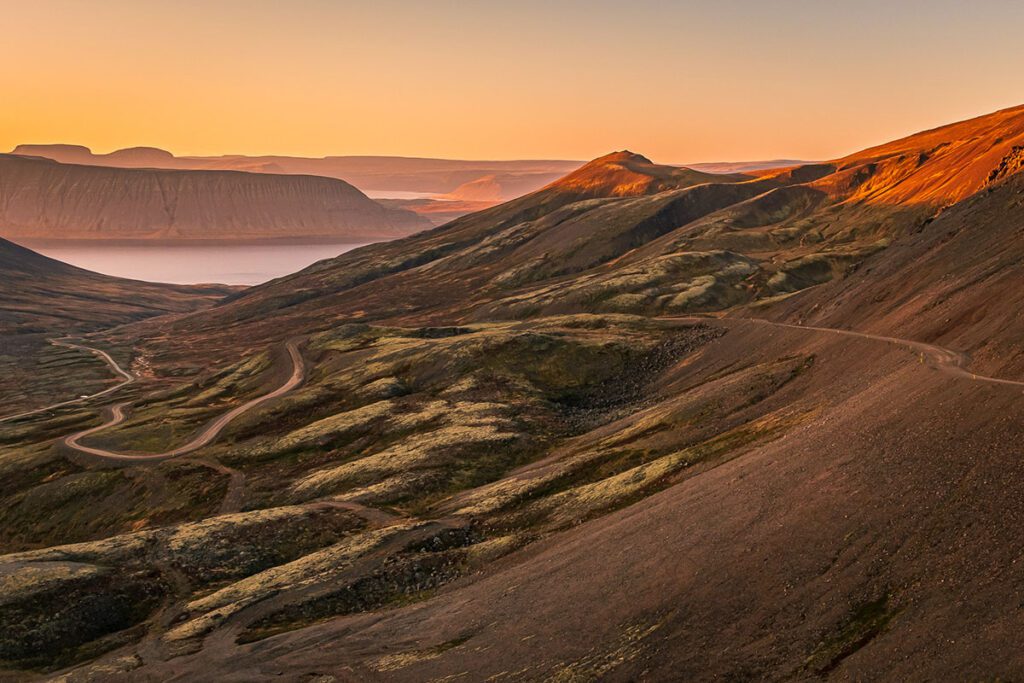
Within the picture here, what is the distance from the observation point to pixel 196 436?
138 metres

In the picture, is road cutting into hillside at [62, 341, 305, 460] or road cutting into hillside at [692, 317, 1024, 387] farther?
road cutting into hillside at [62, 341, 305, 460]

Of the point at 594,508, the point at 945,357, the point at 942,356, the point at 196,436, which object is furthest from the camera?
the point at 196,436

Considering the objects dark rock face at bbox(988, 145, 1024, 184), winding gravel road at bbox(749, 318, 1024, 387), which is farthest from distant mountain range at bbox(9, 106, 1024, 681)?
dark rock face at bbox(988, 145, 1024, 184)

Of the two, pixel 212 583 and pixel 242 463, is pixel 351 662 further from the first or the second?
pixel 242 463

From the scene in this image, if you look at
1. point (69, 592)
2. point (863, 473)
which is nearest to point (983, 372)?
point (863, 473)

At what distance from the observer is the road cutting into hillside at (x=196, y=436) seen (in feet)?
419

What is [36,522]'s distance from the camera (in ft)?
370

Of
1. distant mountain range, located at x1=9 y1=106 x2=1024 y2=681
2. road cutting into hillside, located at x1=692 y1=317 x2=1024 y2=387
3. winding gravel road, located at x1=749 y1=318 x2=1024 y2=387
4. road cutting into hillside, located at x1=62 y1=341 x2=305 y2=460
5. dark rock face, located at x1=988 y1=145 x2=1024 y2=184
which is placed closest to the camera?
distant mountain range, located at x1=9 y1=106 x2=1024 y2=681

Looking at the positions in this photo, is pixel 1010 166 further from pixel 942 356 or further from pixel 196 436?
pixel 196 436

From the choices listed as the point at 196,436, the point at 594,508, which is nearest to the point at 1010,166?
the point at 594,508

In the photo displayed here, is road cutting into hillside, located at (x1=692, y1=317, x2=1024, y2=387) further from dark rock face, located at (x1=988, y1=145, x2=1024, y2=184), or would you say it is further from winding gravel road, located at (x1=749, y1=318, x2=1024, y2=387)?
dark rock face, located at (x1=988, y1=145, x2=1024, y2=184)

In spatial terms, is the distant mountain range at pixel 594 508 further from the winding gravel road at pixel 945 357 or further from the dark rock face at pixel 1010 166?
the dark rock face at pixel 1010 166

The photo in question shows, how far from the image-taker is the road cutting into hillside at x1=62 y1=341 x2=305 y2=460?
128 m

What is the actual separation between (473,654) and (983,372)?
48233mm
